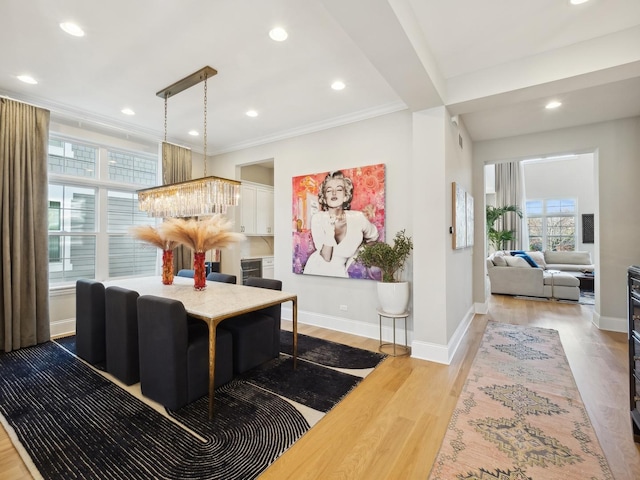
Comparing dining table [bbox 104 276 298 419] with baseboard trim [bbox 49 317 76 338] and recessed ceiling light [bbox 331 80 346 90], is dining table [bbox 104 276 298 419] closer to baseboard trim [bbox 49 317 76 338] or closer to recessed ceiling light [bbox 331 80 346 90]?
baseboard trim [bbox 49 317 76 338]

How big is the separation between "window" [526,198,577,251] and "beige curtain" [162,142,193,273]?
10.0m

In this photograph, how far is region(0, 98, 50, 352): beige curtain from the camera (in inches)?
126

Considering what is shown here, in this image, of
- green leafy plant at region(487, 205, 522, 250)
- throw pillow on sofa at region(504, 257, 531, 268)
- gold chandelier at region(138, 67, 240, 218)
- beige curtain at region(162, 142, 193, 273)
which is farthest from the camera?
green leafy plant at region(487, 205, 522, 250)

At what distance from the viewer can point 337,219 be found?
154 inches

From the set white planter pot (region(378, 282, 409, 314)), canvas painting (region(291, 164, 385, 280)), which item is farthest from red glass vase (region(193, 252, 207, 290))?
white planter pot (region(378, 282, 409, 314))

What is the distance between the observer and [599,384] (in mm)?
2559

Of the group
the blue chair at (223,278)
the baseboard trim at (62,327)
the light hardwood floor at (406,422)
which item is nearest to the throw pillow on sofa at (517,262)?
the light hardwood floor at (406,422)

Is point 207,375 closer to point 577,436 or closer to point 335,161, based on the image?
point 577,436

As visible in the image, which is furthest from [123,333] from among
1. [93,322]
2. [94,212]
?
[94,212]

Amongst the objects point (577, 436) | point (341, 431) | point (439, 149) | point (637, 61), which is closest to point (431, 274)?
point (439, 149)

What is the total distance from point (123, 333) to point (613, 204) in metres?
5.96

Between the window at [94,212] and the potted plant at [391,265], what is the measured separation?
3.67 metres

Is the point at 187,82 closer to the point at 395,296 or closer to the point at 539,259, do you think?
the point at 395,296

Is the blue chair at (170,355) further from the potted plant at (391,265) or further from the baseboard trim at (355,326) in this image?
the baseboard trim at (355,326)
